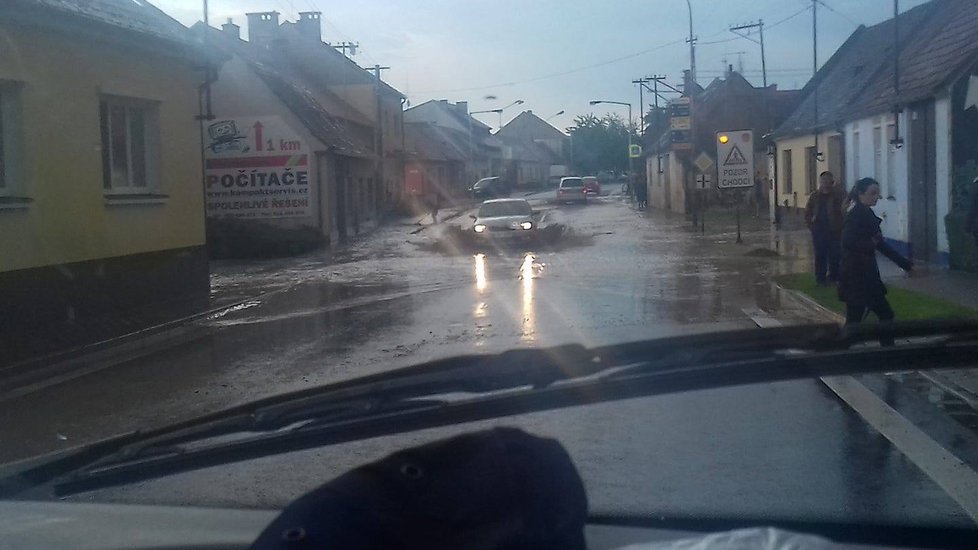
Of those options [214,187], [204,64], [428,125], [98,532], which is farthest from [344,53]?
[98,532]

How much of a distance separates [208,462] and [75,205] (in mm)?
11654

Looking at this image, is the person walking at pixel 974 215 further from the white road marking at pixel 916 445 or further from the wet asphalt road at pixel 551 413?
the white road marking at pixel 916 445

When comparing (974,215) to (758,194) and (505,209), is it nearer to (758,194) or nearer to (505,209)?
(505,209)

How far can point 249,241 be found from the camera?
31.4 metres

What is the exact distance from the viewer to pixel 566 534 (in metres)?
1.95

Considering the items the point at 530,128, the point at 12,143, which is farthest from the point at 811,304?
the point at 530,128

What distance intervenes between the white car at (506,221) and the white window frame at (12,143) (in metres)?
19.9

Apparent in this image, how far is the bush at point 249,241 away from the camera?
31250 mm

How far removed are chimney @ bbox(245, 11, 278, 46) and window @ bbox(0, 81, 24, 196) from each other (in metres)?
39.9

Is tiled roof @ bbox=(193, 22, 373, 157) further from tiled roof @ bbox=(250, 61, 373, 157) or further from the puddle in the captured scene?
the puddle

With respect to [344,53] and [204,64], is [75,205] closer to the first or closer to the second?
[204,64]

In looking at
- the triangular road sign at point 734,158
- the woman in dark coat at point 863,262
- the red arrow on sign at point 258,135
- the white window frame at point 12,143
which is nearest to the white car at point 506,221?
the triangular road sign at point 734,158

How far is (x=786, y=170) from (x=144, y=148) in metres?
26.0

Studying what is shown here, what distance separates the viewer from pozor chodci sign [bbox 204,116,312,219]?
34.0m
